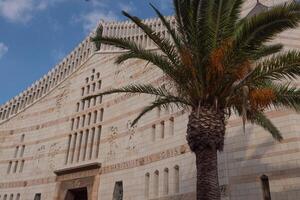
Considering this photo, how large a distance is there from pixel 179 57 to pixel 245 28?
1.73m

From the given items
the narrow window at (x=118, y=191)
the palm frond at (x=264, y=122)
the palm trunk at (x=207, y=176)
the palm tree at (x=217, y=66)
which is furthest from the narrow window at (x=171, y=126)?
the palm trunk at (x=207, y=176)

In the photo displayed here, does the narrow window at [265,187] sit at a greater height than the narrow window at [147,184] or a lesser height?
lesser

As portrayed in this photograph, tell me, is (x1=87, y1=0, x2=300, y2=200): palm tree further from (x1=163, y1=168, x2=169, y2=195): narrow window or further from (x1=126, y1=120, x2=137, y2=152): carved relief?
(x1=126, y1=120, x2=137, y2=152): carved relief

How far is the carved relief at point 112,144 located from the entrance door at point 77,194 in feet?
9.11

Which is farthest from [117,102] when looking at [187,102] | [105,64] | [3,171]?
[187,102]

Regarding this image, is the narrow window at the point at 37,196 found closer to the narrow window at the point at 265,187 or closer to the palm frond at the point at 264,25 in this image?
the narrow window at the point at 265,187

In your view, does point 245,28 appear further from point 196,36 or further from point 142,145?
point 142,145

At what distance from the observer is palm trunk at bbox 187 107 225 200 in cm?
796

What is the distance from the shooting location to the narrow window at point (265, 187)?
451 inches

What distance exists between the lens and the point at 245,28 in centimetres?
810

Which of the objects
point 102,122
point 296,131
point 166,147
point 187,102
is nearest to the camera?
point 187,102

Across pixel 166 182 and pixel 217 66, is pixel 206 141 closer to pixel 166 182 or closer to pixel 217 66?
pixel 217 66

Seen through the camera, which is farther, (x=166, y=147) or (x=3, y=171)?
(x=3, y=171)

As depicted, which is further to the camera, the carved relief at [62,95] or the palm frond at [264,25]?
the carved relief at [62,95]
